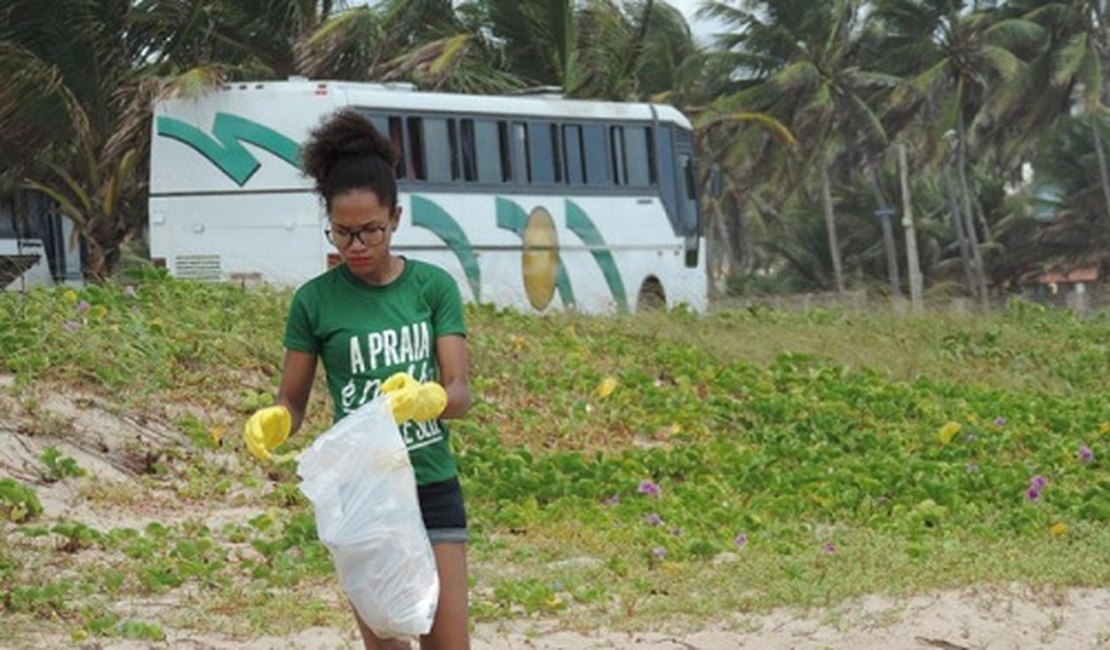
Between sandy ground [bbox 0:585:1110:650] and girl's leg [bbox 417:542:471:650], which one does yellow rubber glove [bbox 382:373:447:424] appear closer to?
girl's leg [bbox 417:542:471:650]

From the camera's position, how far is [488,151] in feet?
73.3

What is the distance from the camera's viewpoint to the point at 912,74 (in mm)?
47688

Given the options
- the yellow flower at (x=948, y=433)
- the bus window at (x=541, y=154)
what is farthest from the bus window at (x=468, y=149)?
the yellow flower at (x=948, y=433)

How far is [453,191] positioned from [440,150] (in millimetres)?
402

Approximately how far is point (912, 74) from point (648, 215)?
2434 cm

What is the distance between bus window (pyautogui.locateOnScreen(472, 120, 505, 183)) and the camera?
2217 cm

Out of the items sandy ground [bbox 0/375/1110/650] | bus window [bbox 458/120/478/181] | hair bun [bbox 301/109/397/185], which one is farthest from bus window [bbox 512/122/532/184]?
hair bun [bbox 301/109/397/185]

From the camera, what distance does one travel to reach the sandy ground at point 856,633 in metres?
7.51

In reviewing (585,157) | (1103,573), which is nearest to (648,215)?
(585,157)

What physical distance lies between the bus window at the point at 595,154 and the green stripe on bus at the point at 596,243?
0.42 m

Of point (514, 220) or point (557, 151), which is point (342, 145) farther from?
point (557, 151)

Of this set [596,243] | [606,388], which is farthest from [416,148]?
[606,388]

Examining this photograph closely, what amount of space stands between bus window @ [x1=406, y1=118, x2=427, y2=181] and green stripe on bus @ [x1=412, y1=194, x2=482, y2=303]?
0.22 m

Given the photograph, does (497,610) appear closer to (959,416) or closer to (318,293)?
(318,293)
